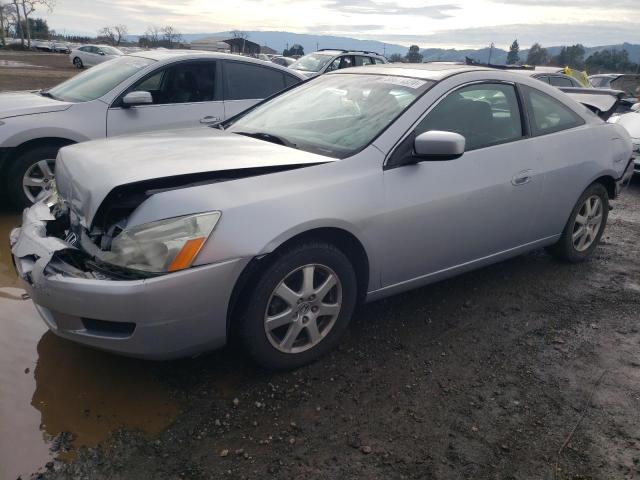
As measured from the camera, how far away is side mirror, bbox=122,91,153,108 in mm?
5285

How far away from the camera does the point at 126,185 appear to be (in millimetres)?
Answer: 2564

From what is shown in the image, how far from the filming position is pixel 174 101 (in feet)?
18.6

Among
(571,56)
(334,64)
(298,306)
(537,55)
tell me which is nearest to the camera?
(298,306)

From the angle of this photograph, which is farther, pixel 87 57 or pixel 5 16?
pixel 5 16

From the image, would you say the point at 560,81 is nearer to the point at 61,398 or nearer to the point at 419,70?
the point at 419,70

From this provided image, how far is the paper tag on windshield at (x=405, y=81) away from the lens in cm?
344

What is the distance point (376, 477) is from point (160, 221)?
146cm

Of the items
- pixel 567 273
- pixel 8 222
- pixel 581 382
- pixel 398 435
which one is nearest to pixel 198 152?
pixel 398 435

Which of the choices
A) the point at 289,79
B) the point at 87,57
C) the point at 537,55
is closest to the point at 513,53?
the point at 537,55

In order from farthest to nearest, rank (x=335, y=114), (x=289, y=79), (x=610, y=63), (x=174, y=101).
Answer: (x=610, y=63)
(x=289, y=79)
(x=174, y=101)
(x=335, y=114)

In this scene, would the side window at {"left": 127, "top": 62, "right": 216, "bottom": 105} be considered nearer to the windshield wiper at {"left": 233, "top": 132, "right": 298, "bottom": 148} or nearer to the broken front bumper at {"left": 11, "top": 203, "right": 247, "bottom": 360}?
the windshield wiper at {"left": 233, "top": 132, "right": 298, "bottom": 148}

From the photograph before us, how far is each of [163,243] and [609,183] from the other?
3895 mm

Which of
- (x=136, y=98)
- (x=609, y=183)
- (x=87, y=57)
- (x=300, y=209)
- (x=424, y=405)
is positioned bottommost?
(x=87, y=57)

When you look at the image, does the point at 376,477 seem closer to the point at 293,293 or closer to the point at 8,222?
the point at 293,293
